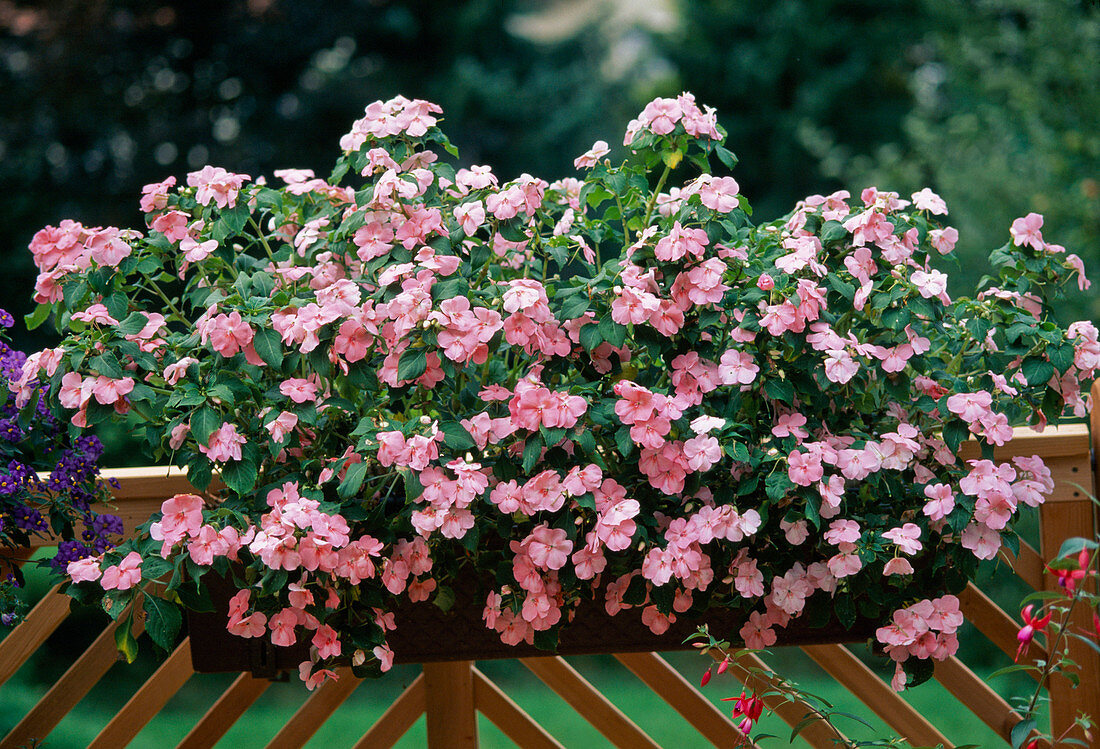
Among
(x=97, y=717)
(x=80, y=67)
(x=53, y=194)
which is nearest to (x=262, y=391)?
(x=97, y=717)

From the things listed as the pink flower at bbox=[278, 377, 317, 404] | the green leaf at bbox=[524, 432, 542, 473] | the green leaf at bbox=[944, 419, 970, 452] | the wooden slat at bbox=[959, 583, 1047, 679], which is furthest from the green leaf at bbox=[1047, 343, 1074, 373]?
the pink flower at bbox=[278, 377, 317, 404]

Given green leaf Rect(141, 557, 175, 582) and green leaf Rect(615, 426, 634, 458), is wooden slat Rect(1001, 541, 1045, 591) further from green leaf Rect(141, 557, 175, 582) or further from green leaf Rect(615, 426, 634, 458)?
green leaf Rect(141, 557, 175, 582)

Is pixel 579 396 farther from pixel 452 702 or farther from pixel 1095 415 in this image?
pixel 1095 415

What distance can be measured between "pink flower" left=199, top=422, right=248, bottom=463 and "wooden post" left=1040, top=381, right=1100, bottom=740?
1136 millimetres

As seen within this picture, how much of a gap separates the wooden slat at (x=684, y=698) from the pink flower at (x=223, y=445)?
694 mm

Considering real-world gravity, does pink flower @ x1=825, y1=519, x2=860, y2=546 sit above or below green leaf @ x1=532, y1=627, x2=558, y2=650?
above

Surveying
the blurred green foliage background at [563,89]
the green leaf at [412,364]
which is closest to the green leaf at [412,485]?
the green leaf at [412,364]

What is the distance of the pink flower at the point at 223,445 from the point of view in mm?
1049

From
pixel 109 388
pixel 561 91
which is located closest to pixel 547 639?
pixel 109 388

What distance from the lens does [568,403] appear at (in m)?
1.02

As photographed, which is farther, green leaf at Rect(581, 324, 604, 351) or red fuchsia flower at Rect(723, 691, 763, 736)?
green leaf at Rect(581, 324, 604, 351)

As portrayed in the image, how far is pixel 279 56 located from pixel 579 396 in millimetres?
3937

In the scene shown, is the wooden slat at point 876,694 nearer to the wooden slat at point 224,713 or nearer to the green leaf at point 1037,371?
the green leaf at point 1037,371

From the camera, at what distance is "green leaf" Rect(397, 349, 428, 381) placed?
3.38 feet
